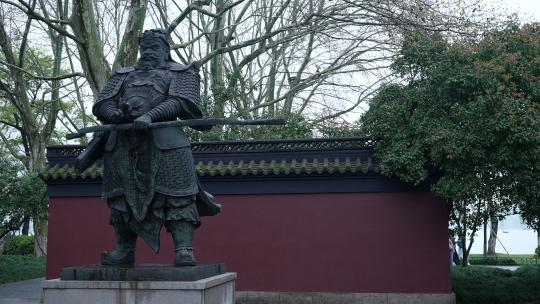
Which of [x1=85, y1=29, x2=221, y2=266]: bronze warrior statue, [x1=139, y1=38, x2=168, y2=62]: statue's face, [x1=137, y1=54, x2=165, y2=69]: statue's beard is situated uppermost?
[x1=139, y1=38, x2=168, y2=62]: statue's face

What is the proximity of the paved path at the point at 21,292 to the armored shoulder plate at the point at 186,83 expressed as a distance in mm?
7273

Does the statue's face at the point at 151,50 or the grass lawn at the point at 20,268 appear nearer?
the statue's face at the point at 151,50

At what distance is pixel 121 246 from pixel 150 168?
0.76 metres

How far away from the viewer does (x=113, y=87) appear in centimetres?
558

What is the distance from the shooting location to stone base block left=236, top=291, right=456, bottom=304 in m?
10.8

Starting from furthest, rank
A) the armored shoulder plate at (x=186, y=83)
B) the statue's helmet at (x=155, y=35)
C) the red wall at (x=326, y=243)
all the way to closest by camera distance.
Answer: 1. the red wall at (x=326, y=243)
2. the statue's helmet at (x=155, y=35)
3. the armored shoulder plate at (x=186, y=83)

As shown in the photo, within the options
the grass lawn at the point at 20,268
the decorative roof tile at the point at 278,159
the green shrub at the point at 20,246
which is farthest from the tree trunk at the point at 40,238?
the decorative roof tile at the point at 278,159

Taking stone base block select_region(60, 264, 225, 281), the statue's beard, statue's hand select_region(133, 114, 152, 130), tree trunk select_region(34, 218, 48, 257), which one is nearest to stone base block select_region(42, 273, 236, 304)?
stone base block select_region(60, 264, 225, 281)

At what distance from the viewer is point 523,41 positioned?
1003 centimetres

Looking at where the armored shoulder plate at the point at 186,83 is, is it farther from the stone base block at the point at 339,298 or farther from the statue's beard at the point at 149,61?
the stone base block at the point at 339,298

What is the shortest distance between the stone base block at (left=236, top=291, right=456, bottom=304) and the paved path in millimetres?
3949

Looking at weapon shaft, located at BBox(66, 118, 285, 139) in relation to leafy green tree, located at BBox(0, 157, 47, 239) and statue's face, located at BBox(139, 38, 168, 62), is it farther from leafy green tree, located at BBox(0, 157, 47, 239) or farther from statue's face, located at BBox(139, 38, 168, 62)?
leafy green tree, located at BBox(0, 157, 47, 239)

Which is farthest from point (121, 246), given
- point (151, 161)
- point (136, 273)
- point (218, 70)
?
point (218, 70)

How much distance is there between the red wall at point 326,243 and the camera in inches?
431
